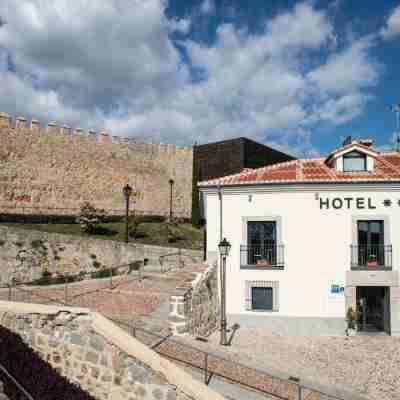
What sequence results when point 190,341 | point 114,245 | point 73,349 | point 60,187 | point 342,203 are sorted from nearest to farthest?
point 73,349
point 190,341
point 342,203
point 114,245
point 60,187

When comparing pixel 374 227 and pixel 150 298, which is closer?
pixel 150 298

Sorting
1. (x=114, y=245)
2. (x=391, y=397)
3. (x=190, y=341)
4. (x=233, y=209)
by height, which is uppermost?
(x=233, y=209)

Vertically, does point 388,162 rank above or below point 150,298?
above

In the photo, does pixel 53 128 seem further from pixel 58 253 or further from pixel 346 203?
pixel 346 203

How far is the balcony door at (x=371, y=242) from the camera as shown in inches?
521

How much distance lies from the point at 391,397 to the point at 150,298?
23.9 feet

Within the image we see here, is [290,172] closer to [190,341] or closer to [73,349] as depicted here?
[190,341]

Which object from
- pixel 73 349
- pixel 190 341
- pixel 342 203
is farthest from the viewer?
pixel 342 203

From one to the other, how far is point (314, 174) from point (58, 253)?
493 inches

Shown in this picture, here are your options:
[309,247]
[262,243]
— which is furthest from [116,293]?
[309,247]

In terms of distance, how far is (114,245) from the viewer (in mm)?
19094

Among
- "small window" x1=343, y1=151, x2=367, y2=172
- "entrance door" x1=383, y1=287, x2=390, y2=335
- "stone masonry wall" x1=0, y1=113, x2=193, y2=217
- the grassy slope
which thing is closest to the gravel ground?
"entrance door" x1=383, y1=287, x2=390, y2=335

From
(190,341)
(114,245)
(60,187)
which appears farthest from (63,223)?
(190,341)

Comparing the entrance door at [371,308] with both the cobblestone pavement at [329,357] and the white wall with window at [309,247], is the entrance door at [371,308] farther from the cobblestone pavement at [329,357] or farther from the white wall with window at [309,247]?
the white wall with window at [309,247]
